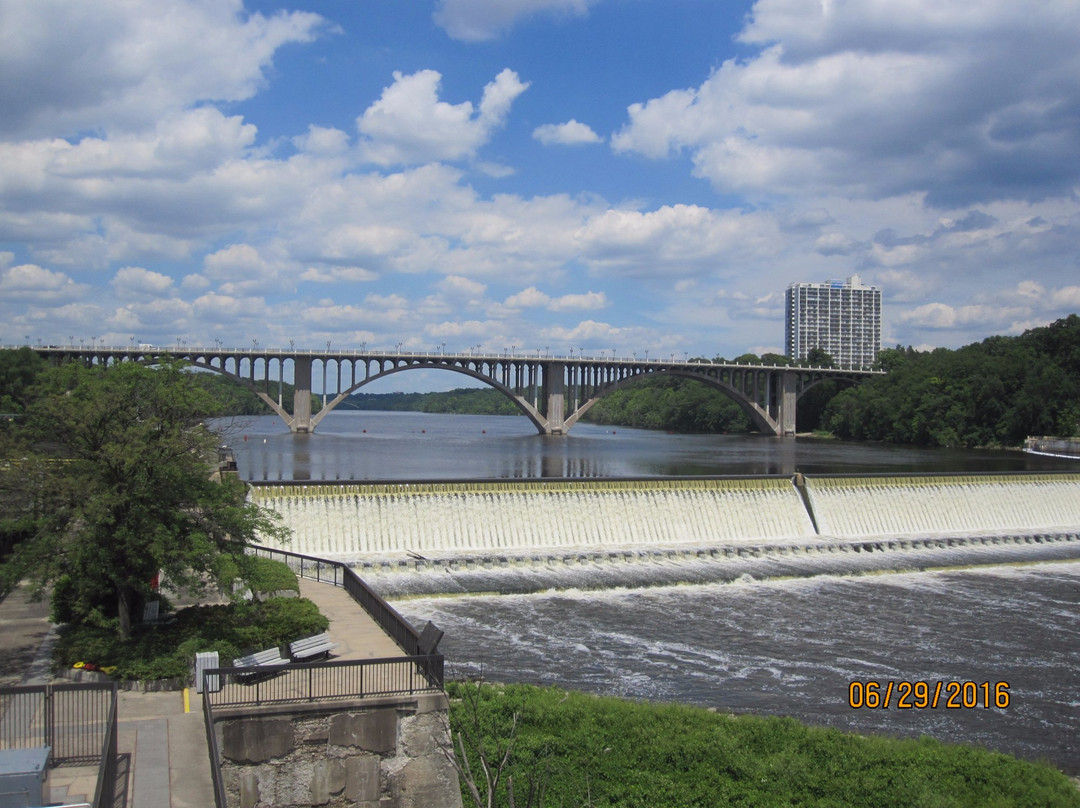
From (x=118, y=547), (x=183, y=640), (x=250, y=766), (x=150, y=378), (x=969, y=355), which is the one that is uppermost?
(x=969, y=355)

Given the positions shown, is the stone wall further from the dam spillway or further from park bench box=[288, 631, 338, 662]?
the dam spillway

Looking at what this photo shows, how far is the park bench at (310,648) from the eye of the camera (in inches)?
495

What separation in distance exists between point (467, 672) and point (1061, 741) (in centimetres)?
927

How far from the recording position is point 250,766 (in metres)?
10.5

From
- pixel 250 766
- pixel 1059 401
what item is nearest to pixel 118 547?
pixel 250 766

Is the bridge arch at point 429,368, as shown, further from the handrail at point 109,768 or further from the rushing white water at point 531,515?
the handrail at point 109,768

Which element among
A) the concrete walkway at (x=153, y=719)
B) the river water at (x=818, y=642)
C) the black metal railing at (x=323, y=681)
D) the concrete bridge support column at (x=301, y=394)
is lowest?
the river water at (x=818, y=642)

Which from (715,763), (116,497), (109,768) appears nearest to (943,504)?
(715,763)

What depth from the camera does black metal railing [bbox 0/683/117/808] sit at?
9.48 meters

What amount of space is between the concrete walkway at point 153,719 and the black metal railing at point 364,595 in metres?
0.15

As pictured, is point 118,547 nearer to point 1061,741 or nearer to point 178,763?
point 178,763

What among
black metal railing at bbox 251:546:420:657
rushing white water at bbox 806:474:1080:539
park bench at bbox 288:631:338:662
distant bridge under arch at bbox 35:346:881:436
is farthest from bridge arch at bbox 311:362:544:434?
park bench at bbox 288:631:338:662
